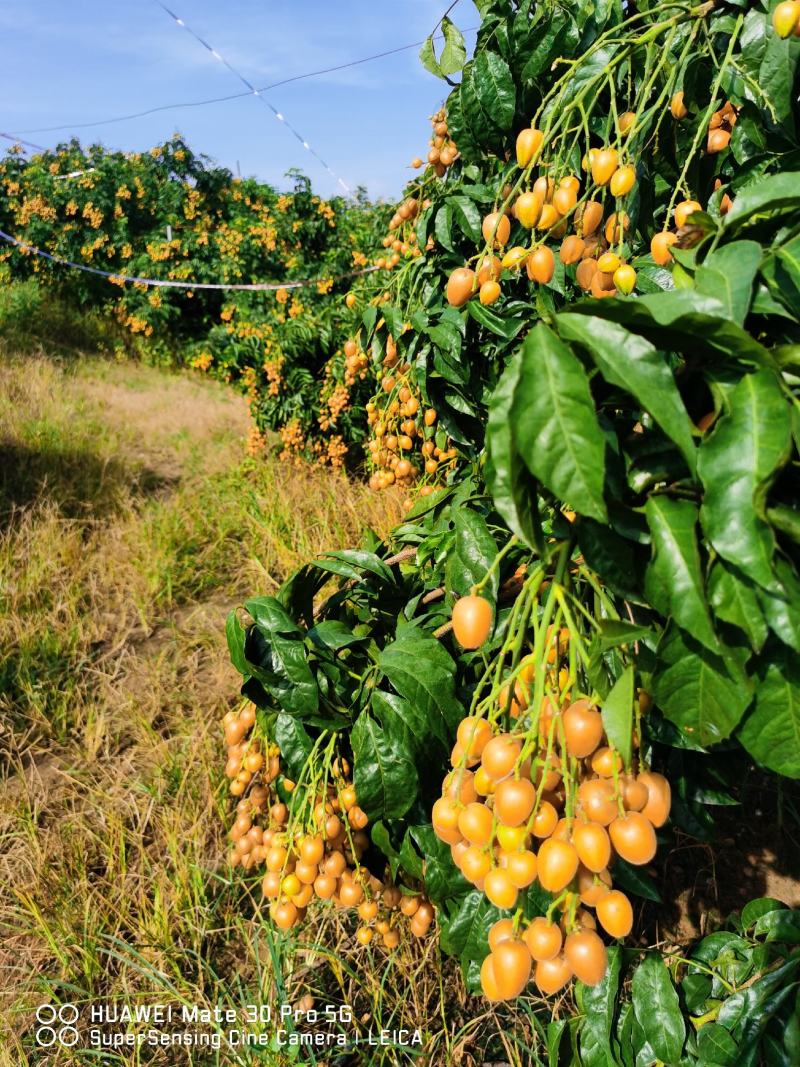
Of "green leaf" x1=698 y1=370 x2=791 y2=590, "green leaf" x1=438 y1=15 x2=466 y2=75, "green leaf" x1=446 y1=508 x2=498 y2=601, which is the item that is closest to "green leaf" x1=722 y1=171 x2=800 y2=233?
"green leaf" x1=698 y1=370 x2=791 y2=590

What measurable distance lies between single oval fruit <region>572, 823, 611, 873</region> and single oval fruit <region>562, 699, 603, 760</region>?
65mm

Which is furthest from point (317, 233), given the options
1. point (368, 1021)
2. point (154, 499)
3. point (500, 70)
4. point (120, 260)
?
point (368, 1021)

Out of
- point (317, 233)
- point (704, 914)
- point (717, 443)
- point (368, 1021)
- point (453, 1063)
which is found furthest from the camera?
point (317, 233)

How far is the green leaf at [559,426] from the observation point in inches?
21.5

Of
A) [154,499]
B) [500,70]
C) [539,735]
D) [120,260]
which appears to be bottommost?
[154,499]

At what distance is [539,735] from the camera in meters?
0.67

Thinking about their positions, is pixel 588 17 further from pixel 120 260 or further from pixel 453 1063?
pixel 120 260

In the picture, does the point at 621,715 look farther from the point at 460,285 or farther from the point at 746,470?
the point at 460,285

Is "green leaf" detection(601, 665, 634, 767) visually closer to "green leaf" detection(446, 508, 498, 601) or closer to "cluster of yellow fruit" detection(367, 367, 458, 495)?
"green leaf" detection(446, 508, 498, 601)

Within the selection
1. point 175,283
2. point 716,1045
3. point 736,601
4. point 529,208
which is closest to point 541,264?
point 529,208

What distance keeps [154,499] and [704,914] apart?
13.8 feet

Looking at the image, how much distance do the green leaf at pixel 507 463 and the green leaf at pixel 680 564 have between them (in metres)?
0.11

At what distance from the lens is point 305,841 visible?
3.63ft

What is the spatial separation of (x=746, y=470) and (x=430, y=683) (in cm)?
60
